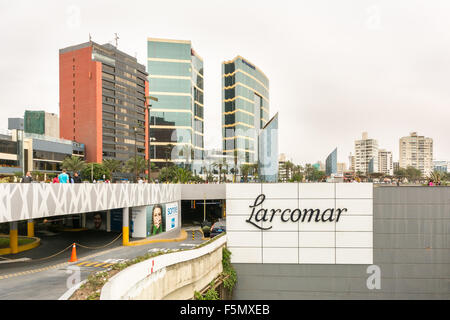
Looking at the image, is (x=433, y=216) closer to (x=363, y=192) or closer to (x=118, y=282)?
(x=363, y=192)

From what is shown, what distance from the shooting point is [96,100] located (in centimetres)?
10375

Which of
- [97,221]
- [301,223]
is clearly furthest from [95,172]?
[301,223]

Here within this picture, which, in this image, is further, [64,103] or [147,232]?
[64,103]

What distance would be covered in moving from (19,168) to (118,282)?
83.1 metres

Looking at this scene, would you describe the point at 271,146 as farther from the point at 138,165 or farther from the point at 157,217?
the point at 138,165

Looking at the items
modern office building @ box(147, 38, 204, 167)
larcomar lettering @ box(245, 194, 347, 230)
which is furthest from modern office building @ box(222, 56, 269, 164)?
larcomar lettering @ box(245, 194, 347, 230)

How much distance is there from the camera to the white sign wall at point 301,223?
25453 mm

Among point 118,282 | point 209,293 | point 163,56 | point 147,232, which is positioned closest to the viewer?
point 118,282

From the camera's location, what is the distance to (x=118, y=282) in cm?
1084

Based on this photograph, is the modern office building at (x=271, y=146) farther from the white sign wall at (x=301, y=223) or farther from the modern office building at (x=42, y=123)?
the modern office building at (x=42, y=123)

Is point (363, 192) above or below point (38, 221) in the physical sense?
above

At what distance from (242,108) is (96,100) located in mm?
70585

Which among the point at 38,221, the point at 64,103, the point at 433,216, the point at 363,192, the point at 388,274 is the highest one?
the point at 64,103
